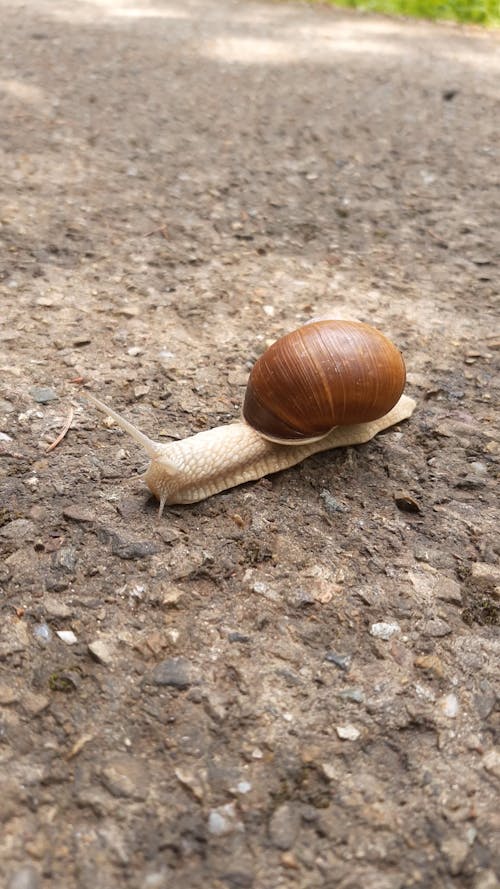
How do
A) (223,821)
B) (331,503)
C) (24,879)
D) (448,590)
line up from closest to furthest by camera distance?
(24,879), (223,821), (448,590), (331,503)

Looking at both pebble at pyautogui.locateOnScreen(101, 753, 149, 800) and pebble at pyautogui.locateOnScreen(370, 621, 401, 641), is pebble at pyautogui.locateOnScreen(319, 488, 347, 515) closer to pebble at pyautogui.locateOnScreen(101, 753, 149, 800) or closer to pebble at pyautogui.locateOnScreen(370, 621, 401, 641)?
pebble at pyautogui.locateOnScreen(370, 621, 401, 641)

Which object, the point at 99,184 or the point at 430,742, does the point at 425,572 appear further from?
the point at 99,184

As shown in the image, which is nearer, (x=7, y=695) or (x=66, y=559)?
(x=7, y=695)

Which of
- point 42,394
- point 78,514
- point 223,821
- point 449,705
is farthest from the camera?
point 42,394

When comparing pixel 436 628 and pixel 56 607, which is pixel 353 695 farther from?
pixel 56 607

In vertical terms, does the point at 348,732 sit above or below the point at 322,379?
below

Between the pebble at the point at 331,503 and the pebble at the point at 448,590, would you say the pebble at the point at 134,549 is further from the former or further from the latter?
the pebble at the point at 448,590

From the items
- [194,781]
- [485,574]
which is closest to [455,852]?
[194,781]

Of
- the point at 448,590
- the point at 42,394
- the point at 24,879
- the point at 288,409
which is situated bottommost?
the point at 24,879
